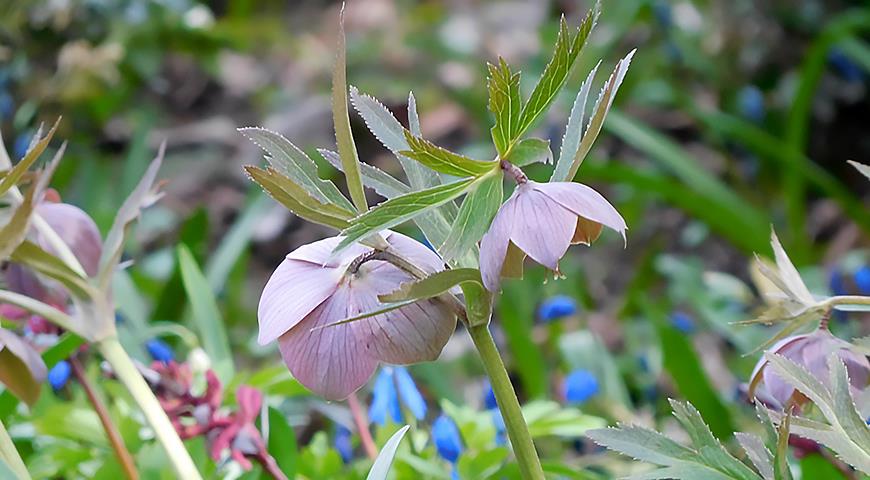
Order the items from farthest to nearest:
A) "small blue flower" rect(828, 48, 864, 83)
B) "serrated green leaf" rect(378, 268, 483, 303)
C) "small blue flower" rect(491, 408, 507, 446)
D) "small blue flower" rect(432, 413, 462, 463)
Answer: "small blue flower" rect(828, 48, 864, 83), "small blue flower" rect(491, 408, 507, 446), "small blue flower" rect(432, 413, 462, 463), "serrated green leaf" rect(378, 268, 483, 303)

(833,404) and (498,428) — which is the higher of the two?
(833,404)

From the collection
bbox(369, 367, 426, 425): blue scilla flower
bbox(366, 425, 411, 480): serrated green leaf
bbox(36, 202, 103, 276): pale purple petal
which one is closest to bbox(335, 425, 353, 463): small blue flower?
bbox(369, 367, 426, 425): blue scilla flower

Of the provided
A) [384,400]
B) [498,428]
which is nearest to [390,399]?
[384,400]

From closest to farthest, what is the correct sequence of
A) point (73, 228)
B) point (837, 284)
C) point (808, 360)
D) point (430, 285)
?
point (430, 285) < point (808, 360) < point (73, 228) < point (837, 284)

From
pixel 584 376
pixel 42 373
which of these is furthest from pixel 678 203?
pixel 42 373

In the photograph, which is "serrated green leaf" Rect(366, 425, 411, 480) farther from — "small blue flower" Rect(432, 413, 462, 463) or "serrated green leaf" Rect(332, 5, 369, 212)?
"small blue flower" Rect(432, 413, 462, 463)

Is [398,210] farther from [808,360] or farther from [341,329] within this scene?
[808,360]

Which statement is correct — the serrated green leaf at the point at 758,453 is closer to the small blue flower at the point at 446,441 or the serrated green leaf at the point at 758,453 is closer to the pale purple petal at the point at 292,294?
the pale purple petal at the point at 292,294

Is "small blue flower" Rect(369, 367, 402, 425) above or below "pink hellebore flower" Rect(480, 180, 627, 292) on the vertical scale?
below
